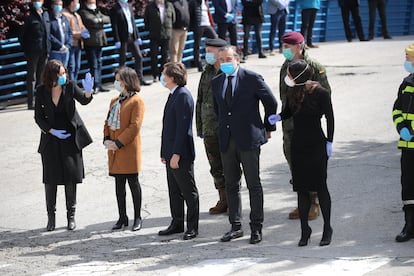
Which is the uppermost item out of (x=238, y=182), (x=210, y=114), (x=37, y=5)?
(x=37, y=5)

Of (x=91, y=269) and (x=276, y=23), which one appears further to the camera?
(x=276, y=23)

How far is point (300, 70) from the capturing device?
361 inches

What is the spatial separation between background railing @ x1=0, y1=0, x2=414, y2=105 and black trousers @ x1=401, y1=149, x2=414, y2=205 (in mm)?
10259

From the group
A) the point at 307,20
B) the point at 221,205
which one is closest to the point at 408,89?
the point at 221,205

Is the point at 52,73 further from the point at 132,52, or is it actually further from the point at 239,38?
the point at 239,38

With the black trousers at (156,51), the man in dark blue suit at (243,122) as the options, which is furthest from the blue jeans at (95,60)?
the man in dark blue suit at (243,122)

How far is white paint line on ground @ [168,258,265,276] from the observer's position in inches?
338

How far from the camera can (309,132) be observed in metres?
9.17

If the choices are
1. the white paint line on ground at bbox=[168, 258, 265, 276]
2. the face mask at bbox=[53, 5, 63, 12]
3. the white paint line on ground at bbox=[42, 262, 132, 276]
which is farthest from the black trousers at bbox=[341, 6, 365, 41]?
the white paint line on ground at bbox=[42, 262, 132, 276]

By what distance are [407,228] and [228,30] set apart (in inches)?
490

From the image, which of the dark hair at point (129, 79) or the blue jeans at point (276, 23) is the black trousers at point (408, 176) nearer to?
the dark hair at point (129, 79)

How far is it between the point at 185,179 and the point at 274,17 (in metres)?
12.8

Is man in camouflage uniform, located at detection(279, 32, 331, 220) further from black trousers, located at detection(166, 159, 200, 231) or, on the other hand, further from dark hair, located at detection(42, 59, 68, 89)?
dark hair, located at detection(42, 59, 68, 89)

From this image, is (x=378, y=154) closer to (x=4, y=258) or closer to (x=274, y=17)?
(x=4, y=258)
